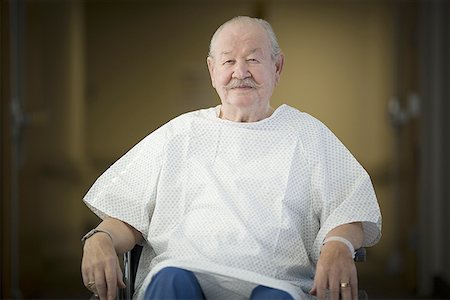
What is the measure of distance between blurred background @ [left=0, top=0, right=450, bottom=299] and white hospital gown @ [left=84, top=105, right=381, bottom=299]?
2120 millimetres

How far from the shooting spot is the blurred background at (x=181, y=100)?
5059 mm

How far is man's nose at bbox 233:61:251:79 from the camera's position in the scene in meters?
2.58

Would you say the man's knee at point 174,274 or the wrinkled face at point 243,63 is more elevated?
the wrinkled face at point 243,63

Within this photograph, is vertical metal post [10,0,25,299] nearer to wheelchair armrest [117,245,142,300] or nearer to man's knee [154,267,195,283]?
A: wheelchair armrest [117,245,142,300]

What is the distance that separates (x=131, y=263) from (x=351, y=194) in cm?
72

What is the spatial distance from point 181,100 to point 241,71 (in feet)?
17.0

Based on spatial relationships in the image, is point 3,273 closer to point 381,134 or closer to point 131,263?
point 131,263

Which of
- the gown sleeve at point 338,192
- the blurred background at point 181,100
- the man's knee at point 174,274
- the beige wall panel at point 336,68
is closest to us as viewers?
the man's knee at point 174,274

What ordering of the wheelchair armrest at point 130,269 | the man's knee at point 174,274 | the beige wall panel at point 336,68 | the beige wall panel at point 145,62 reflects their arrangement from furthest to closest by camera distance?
the beige wall panel at point 145,62 → the beige wall panel at point 336,68 → the wheelchair armrest at point 130,269 → the man's knee at point 174,274

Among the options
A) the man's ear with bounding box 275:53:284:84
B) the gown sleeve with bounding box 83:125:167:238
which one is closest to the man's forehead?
the man's ear with bounding box 275:53:284:84

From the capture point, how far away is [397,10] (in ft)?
18.9

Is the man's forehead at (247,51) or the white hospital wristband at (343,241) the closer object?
the white hospital wristband at (343,241)

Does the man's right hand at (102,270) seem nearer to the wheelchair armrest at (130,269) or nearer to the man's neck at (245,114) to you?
the wheelchair armrest at (130,269)

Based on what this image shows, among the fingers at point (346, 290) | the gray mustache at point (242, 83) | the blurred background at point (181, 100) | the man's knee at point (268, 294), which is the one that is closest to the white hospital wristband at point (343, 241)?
the fingers at point (346, 290)
